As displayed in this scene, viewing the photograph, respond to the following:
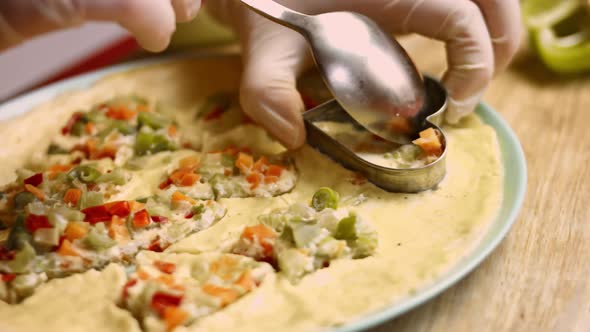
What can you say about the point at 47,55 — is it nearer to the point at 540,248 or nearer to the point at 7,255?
the point at 7,255

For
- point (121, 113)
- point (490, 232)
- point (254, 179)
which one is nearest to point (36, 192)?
point (121, 113)

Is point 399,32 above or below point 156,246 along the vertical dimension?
above

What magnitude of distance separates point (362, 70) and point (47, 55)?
209cm

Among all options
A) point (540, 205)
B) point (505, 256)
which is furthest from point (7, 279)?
point (540, 205)

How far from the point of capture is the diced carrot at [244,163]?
2.17m

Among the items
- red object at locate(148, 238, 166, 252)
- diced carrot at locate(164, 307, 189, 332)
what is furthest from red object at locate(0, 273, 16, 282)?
diced carrot at locate(164, 307, 189, 332)

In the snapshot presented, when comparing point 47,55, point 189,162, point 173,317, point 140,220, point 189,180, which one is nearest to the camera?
point 173,317

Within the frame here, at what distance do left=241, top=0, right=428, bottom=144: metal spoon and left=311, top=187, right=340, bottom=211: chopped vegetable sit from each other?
308 millimetres

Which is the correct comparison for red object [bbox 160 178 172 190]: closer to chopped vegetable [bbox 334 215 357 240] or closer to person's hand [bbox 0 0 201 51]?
person's hand [bbox 0 0 201 51]

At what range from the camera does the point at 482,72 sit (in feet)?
7.69

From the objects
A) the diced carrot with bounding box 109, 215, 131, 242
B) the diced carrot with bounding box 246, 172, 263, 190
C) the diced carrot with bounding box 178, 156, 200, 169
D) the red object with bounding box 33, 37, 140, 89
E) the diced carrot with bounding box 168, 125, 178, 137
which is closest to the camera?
the diced carrot with bounding box 109, 215, 131, 242

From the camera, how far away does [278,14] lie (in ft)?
6.78

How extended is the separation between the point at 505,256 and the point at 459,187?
0.26 m

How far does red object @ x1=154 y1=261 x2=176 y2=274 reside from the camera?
1.75 meters
